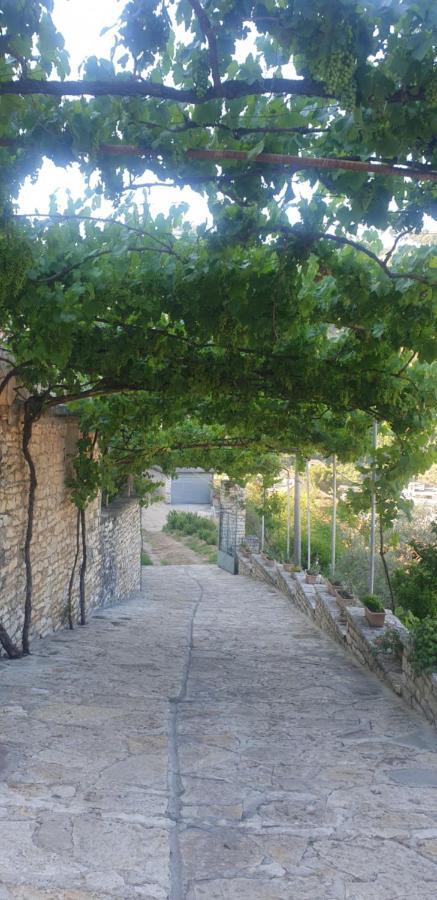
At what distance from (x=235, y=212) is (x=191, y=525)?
24258 mm

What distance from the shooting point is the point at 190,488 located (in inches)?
1270

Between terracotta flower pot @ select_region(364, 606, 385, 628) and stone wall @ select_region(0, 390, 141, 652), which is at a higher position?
stone wall @ select_region(0, 390, 141, 652)

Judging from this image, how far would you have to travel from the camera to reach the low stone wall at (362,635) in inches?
217

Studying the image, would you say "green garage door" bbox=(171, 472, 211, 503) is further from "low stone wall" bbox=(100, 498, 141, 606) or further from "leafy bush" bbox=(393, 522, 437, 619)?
"leafy bush" bbox=(393, 522, 437, 619)

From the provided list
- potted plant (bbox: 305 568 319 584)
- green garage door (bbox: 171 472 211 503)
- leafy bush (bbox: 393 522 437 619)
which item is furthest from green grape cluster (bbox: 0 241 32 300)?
green garage door (bbox: 171 472 211 503)

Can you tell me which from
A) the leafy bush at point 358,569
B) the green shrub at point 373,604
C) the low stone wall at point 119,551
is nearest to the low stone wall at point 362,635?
the green shrub at point 373,604

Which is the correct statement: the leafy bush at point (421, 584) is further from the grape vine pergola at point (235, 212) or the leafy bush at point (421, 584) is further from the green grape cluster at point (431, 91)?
the green grape cluster at point (431, 91)

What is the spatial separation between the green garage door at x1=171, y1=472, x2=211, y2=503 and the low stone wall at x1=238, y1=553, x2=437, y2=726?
58.1 ft

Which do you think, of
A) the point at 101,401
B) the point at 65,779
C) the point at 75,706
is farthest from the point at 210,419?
the point at 65,779

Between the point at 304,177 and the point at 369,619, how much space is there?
546 centimetres

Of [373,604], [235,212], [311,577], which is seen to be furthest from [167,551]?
[235,212]

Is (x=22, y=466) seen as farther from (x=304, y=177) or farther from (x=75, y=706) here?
(x=304, y=177)

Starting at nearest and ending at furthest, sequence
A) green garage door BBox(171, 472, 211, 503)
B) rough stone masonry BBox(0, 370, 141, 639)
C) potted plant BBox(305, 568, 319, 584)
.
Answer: rough stone masonry BBox(0, 370, 141, 639), potted plant BBox(305, 568, 319, 584), green garage door BBox(171, 472, 211, 503)

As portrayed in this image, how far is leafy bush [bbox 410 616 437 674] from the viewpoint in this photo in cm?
532
